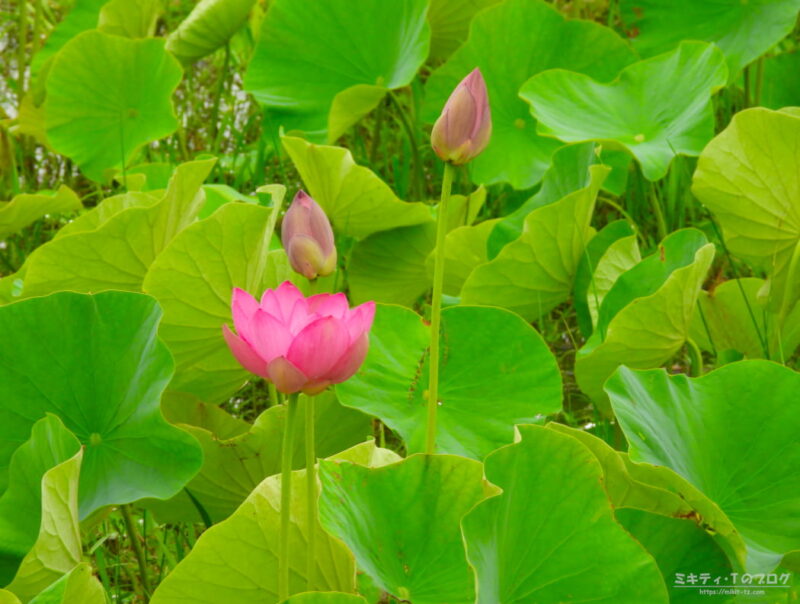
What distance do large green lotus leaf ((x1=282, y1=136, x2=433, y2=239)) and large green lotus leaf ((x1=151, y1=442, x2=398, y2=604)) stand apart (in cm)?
53

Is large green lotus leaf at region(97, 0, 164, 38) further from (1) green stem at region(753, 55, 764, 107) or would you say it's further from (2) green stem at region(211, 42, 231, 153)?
(1) green stem at region(753, 55, 764, 107)

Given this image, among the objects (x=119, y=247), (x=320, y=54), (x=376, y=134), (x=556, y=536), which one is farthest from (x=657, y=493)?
(x=376, y=134)

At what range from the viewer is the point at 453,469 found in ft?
2.63

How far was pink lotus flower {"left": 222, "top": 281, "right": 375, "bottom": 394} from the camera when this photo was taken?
0.65 m

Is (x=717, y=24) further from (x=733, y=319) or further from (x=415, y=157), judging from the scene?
(x=733, y=319)

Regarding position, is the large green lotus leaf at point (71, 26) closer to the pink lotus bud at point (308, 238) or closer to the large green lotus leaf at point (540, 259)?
the large green lotus leaf at point (540, 259)

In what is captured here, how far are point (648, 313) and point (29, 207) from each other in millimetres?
898

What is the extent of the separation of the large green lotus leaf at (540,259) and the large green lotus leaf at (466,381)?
0.53 ft

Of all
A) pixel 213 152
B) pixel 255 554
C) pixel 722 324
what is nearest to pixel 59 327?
pixel 255 554

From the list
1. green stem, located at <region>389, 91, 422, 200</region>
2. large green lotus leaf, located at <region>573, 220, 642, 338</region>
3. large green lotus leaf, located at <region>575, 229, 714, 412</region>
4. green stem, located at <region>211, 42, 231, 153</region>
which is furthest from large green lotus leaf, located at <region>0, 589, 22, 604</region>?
green stem, located at <region>211, 42, 231, 153</region>

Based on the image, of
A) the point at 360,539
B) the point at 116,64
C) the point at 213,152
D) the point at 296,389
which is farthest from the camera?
the point at 213,152

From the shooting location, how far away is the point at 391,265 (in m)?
1.42

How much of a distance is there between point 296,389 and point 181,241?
39cm

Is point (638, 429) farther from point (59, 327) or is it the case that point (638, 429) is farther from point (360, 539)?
point (59, 327)
